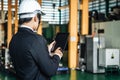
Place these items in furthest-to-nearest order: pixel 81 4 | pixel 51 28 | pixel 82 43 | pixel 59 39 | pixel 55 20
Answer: pixel 55 20, pixel 51 28, pixel 81 4, pixel 82 43, pixel 59 39

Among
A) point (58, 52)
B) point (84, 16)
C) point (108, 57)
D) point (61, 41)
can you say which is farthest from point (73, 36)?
point (58, 52)

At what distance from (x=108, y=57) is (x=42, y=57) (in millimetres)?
8409

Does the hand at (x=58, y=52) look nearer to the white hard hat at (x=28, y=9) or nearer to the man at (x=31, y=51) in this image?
the man at (x=31, y=51)

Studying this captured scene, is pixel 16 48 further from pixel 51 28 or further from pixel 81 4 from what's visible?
pixel 51 28

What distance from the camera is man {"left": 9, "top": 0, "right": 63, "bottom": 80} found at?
237cm

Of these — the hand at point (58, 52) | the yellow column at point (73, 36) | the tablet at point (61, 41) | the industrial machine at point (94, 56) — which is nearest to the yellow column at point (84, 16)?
the yellow column at point (73, 36)

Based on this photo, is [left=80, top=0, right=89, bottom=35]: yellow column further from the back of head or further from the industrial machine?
the back of head

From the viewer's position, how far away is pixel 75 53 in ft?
41.0

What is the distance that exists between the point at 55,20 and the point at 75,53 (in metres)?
19.8

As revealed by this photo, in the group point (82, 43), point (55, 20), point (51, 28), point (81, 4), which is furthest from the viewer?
point (55, 20)

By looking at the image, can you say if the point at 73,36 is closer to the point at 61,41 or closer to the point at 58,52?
the point at 61,41

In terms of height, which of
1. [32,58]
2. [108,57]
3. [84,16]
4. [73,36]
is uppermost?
[84,16]

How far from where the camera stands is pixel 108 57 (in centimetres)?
1048

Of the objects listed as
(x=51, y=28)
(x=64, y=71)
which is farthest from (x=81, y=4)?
(x=51, y=28)
